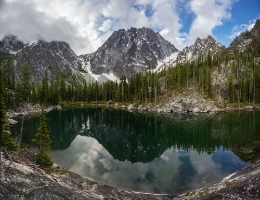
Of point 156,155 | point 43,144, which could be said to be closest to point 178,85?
point 156,155

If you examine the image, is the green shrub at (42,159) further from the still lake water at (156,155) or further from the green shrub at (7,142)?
the still lake water at (156,155)

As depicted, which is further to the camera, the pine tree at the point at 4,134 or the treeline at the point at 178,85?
the treeline at the point at 178,85

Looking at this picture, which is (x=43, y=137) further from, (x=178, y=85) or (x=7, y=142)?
(x=178, y=85)

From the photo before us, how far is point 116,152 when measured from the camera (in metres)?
48.4

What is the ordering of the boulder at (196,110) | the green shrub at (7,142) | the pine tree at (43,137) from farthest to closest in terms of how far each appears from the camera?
the boulder at (196,110), the pine tree at (43,137), the green shrub at (7,142)

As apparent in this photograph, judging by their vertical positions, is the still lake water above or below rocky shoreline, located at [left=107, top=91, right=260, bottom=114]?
below

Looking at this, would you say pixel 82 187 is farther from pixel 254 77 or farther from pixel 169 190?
pixel 254 77

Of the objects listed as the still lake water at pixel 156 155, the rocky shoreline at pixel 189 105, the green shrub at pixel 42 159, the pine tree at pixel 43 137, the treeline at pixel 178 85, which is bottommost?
the still lake water at pixel 156 155

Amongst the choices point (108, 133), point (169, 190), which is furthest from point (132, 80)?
point (169, 190)

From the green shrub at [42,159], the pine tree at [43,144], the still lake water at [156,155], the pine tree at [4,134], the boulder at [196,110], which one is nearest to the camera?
the pine tree at [4,134]

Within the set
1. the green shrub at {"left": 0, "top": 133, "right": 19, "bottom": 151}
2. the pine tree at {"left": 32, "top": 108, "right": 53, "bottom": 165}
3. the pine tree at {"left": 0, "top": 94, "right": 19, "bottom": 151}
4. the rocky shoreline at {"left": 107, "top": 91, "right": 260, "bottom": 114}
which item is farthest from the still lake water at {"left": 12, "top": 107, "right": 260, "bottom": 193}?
the rocky shoreline at {"left": 107, "top": 91, "right": 260, "bottom": 114}

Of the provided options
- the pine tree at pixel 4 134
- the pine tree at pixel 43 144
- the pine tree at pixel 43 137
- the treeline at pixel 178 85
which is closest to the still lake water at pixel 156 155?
the pine tree at pixel 43 144

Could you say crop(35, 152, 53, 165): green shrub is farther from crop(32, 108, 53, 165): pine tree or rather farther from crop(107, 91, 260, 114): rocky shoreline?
crop(107, 91, 260, 114): rocky shoreline

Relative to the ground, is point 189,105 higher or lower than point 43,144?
higher
